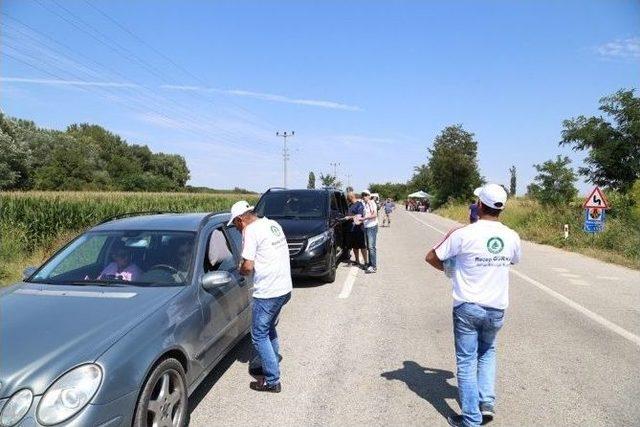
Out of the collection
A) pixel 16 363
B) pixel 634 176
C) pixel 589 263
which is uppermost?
pixel 634 176

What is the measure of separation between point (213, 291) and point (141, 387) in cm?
135

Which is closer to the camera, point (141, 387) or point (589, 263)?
point (141, 387)

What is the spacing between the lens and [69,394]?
8.71 ft

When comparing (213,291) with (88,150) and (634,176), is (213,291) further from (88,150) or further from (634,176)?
(88,150)

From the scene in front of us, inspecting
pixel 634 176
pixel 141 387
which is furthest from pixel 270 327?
pixel 634 176

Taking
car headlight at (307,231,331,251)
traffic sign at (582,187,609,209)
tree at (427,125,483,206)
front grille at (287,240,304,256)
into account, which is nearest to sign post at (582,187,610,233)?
traffic sign at (582,187,609,209)

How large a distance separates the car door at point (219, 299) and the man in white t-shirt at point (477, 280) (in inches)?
76.9

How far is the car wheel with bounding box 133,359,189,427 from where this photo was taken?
3027 mm

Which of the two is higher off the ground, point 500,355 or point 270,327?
point 270,327

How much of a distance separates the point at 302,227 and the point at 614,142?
15.4 metres

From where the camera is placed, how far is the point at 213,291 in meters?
4.30

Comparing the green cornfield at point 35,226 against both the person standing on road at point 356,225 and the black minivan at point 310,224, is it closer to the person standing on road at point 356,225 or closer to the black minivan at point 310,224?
the black minivan at point 310,224

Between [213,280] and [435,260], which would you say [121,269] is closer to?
[213,280]

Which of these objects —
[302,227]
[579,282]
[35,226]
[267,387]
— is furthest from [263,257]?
[35,226]
